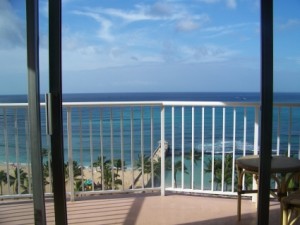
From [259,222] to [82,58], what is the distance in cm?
1647

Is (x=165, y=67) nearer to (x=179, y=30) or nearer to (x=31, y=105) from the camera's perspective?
(x=179, y=30)

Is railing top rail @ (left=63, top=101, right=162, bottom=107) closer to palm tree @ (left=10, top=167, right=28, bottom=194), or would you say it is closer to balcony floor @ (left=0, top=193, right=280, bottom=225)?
balcony floor @ (left=0, top=193, right=280, bottom=225)

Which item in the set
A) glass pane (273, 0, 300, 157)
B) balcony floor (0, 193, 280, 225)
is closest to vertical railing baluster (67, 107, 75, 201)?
balcony floor (0, 193, 280, 225)

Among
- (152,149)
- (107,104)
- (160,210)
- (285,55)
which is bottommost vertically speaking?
(160,210)

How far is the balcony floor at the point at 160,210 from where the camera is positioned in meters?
3.06

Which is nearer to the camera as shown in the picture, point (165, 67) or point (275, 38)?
point (275, 38)

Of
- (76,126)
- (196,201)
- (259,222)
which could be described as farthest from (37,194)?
(196,201)

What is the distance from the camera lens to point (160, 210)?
3.34 metres

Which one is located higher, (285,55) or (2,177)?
(285,55)

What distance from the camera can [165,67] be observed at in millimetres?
18656

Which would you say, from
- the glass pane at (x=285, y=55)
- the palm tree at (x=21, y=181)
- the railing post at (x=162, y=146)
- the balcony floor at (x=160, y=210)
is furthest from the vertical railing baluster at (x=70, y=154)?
the glass pane at (x=285, y=55)

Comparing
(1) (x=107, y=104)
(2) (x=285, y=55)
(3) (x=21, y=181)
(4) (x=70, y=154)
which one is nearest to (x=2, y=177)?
(3) (x=21, y=181)

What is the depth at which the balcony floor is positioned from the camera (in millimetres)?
3059

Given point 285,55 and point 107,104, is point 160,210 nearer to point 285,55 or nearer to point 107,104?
point 107,104
